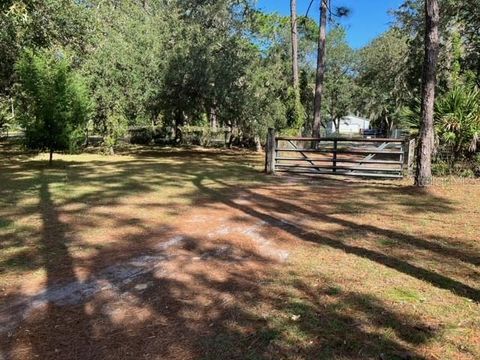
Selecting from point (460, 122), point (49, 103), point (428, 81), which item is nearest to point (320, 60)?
point (460, 122)

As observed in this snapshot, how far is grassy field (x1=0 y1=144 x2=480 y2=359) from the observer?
3104 millimetres

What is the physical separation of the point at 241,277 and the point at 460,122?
9209 millimetres

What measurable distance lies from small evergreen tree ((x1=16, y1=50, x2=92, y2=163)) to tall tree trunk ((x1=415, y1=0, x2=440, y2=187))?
34.7ft

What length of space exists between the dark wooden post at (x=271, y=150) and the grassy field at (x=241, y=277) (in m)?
3.97

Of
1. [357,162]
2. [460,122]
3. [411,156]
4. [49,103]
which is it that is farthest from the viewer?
[49,103]

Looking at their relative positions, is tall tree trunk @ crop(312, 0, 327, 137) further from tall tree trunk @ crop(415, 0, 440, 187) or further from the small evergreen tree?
tall tree trunk @ crop(415, 0, 440, 187)

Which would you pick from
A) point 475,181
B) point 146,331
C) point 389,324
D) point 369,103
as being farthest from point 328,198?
point 369,103

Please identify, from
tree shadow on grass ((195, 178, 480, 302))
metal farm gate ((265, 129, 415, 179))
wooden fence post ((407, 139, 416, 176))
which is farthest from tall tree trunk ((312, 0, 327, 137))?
tree shadow on grass ((195, 178, 480, 302))

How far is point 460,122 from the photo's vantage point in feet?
36.9

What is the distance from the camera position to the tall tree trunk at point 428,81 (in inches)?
353

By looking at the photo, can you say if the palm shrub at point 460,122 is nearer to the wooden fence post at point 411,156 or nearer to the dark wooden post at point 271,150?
the wooden fence post at point 411,156

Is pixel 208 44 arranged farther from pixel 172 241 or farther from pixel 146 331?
pixel 146 331

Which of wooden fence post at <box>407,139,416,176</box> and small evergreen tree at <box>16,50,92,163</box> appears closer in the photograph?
wooden fence post at <box>407,139,416,176</box>

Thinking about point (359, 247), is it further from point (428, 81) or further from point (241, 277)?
point (428, 81)
